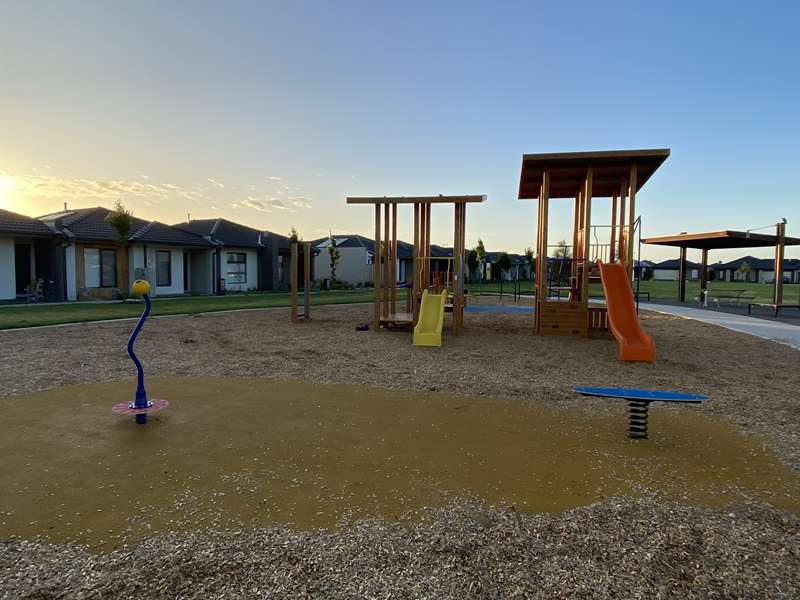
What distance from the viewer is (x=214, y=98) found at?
1342cm

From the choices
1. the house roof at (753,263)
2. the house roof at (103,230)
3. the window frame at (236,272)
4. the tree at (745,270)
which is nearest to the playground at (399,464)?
the house roof at (103,230)

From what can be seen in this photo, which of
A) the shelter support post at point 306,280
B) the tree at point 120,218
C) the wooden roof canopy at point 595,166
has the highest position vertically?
the wooden roof canopy at point 595,166

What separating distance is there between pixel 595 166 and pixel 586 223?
5.33 ft

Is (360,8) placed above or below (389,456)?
above

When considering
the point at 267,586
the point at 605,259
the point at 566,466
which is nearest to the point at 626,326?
the point at 605,259

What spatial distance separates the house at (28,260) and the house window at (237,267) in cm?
898

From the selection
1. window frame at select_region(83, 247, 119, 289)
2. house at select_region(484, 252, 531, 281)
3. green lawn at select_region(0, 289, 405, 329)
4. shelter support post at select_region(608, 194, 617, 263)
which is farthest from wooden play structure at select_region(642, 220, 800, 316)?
house at select_region(484, 252, 531, 281)

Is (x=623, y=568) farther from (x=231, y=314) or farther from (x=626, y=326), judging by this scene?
(x=231, y=314)

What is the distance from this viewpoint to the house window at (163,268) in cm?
2328

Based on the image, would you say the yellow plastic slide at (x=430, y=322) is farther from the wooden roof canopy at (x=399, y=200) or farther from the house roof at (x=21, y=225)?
the house roof at (x=21, y=225)

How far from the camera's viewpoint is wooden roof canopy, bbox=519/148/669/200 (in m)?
10.5

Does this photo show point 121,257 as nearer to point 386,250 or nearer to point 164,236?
point 164,236

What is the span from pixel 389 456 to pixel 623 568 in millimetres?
1930

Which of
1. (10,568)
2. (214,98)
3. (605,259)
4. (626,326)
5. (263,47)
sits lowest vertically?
(10,568)
